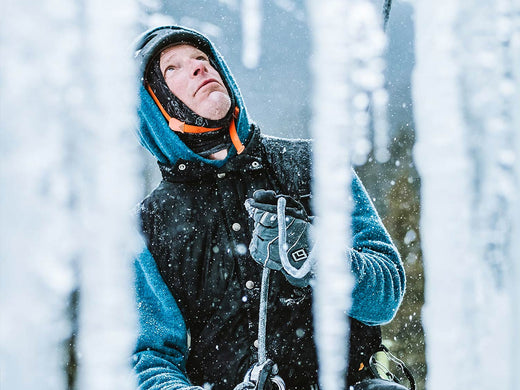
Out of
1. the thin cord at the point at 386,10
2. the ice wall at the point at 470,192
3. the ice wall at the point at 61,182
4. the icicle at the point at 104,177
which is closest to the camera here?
the thin cord at the point at 386,10

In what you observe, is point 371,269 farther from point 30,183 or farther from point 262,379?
point 30,183

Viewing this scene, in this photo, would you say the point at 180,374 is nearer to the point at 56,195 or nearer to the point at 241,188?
the point at 241,188

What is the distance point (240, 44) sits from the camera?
2.76 metres

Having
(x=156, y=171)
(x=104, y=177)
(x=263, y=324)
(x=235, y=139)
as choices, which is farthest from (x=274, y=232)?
(x=104, y=177)

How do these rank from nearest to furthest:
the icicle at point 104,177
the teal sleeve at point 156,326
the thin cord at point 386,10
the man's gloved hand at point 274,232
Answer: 1. the man's gloved hand at point 274,232
2. the teal sleeve at point 156,326
3. the thin cord at point 386,10
4. the icicle at point 104,177

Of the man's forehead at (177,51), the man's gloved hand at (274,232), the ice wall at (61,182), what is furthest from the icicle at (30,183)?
the man's gloved hand at (274,232)

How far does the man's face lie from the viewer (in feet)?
3.93

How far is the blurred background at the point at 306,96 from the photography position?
258 cm

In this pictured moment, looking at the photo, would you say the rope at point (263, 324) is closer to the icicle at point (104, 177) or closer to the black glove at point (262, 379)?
the black glove at point (262, 379)

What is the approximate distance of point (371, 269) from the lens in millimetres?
1037

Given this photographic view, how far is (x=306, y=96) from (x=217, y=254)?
350 centimetres

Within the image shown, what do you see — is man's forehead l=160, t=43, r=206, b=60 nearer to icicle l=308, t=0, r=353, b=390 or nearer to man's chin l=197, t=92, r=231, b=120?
A: man's chin l=197, t=92, r=231, b=120

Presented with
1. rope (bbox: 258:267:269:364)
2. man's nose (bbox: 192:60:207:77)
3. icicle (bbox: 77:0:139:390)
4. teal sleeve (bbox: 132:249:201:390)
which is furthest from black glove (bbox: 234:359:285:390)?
man's nose (bbox: 192:60:207:77)

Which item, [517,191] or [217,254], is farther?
[517,191]
